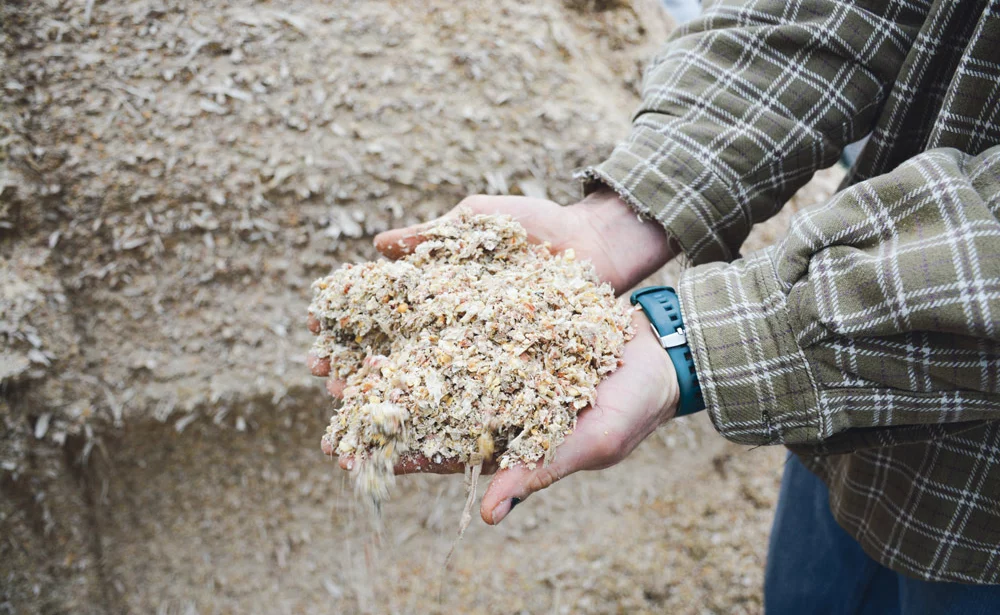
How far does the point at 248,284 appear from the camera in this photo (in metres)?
2.15

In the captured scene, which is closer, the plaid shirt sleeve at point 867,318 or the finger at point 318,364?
the plaid shirt sleeve at point 867,318

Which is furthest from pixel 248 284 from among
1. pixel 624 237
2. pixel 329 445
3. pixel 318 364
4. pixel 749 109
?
pixel 749 109

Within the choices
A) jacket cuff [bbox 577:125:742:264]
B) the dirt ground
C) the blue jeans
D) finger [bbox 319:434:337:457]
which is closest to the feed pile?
finger [bbox 319:434:337:457]

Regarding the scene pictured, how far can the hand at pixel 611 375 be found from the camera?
106 centimetres

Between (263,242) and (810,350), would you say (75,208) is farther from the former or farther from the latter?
(810,350)

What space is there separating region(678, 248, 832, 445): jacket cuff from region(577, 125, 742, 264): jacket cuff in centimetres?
25

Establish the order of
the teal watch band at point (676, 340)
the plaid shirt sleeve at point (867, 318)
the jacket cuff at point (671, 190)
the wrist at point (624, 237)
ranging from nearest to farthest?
the plaid shirt sleeve at point (867, 318) → the teal watch band at point (676, 340) → the jacket cuff at point (671, 190) → the wrist at point (624, 237)

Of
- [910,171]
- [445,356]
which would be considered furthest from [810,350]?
[445,356]

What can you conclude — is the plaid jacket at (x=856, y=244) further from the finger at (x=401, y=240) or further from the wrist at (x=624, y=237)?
the finger at (x=401, y=240)

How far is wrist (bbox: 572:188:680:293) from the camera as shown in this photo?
54.5 inches

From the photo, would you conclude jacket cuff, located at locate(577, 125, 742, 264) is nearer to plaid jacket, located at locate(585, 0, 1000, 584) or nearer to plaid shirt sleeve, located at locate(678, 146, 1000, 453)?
plaid jacket, located at locate(585, 0, 1000, 584)

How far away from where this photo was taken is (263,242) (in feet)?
7.02

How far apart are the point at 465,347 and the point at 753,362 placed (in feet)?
1.71

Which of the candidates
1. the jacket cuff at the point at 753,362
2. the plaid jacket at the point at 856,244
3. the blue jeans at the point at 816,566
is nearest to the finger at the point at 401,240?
the plaid jacket at the point at 856,244
